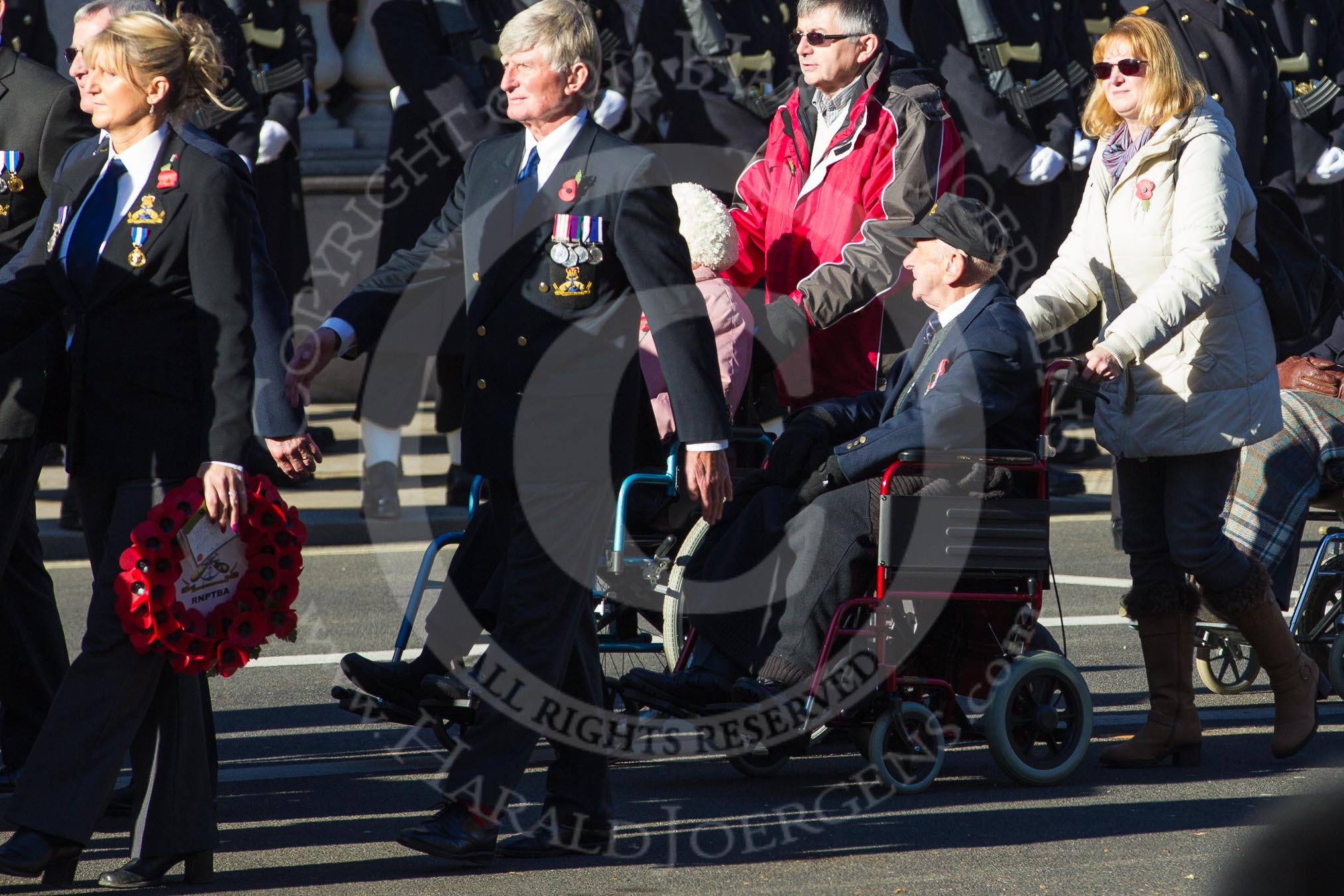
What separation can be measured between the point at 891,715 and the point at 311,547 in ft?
16.9

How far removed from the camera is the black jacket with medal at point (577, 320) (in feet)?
14.4

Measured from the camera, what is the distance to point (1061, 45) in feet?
37.4

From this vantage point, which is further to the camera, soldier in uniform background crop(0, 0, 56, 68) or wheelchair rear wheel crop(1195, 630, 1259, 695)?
soldier in uniform background crop(0, 0, 56, 68)

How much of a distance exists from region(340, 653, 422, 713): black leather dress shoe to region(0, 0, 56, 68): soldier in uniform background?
387 centimetres

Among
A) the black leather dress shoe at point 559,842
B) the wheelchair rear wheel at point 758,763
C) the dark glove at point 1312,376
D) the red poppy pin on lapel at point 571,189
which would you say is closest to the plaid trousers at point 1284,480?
the dark glove at point 1312,376

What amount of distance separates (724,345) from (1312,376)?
227cm

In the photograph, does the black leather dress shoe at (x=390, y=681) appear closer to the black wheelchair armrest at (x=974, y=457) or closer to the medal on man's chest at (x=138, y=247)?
the medal on man's chest at (x=138, y=247)

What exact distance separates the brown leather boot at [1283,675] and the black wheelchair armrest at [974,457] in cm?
94

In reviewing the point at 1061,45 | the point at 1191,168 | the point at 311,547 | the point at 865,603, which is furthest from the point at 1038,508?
the point at 1061,45

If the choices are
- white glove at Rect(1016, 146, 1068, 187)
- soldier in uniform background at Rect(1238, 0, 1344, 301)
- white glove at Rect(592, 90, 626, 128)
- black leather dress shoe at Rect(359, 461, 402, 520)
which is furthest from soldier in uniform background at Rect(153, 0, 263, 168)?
soldier in uniform background at Rect(1238, 0, 1344, 301)

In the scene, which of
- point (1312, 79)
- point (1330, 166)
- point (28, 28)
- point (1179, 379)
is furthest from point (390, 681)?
point (1312, 79)

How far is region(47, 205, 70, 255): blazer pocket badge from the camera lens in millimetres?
4281

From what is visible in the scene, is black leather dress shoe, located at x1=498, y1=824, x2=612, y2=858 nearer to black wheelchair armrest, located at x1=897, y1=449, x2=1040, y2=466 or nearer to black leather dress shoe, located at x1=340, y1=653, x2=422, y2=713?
black leather dress shoe, located at x1=340, y1=653, x2=422, y2=713

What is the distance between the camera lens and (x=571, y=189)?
4426mm
